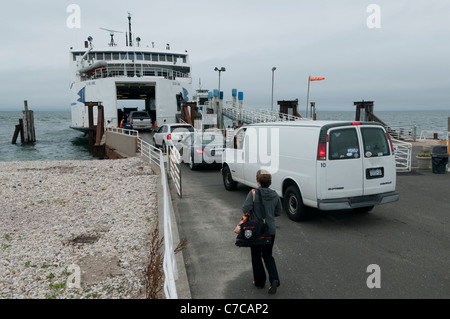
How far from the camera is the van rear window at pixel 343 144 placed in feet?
21.4

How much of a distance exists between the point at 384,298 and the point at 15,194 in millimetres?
11671

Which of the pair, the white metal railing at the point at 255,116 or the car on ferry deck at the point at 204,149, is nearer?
the car on ferry deck at the point at 204,149

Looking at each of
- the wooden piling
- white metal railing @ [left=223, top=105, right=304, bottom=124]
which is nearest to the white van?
white metal railing @ [left=223, top=105, right=304, bottom=124]

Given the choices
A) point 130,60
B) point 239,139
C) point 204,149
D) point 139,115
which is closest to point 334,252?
point 239,139

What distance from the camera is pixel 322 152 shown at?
652 cm

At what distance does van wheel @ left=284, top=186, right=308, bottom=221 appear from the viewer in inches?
278

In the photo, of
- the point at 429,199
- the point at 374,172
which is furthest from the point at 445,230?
the point at 429,199

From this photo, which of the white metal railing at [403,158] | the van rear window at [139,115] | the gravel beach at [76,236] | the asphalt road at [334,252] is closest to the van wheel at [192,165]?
the gravel beach at [76,236]

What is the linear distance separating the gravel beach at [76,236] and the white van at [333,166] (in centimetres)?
312

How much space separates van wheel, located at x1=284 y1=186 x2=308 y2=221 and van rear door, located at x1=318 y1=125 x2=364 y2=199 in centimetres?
65

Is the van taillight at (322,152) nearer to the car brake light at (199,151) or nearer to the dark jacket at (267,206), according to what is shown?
the dark jacket at (267,206)

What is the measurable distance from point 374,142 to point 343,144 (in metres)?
0.73

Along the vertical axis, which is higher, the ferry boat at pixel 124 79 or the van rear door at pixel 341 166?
the ferry boat at pixel 124 79
